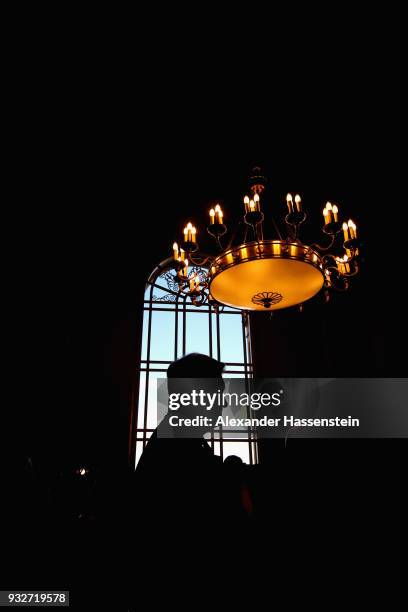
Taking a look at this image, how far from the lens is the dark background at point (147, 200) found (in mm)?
4098

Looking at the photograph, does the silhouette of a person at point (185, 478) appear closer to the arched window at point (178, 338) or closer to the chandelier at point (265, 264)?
the chandelier at point (265, 264)

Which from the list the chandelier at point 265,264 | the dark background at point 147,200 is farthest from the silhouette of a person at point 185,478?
the dark background at point 147,200

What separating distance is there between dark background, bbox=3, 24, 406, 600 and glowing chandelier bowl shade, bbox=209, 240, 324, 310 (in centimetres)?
166

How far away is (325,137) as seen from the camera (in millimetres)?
4844

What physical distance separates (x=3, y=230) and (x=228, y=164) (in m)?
3.28

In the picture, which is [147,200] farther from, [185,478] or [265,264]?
[185,478]

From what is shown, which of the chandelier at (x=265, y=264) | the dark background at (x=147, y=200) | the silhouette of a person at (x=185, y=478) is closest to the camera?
the silhouette of a person at (x=185, y=478)

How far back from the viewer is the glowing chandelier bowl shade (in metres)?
3.07

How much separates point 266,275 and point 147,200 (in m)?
3.43

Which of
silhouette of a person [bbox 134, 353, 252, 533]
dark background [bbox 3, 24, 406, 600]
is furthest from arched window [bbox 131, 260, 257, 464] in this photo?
silhouette of a person [bbox 134, 353, 252, 533]

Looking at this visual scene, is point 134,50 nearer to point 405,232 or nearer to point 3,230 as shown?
point 3,230

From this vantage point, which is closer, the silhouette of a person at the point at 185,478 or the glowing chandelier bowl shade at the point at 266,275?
the silhouette of a person at the point at 185,478

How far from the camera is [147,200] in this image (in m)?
6.20

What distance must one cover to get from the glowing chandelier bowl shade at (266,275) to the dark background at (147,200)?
5.44 ft
